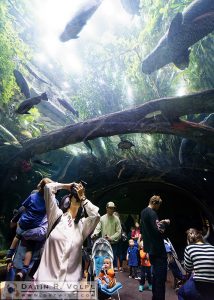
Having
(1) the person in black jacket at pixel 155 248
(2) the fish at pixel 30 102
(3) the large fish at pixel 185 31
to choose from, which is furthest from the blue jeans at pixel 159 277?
(2) the fish at pixel 30 102

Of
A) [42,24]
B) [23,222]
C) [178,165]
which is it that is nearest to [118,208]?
[178,165]

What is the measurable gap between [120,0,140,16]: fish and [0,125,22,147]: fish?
622cm

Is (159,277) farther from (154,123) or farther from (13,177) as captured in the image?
(13,177)

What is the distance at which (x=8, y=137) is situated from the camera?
32.4 ft

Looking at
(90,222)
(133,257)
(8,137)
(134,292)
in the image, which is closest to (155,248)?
(90,222)

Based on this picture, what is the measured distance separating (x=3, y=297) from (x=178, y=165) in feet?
31.3

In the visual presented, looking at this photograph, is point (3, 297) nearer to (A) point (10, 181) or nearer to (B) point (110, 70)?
(B) point (110, 70)

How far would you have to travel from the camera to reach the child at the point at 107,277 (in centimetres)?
448

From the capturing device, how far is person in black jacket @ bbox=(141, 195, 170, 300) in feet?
12.6

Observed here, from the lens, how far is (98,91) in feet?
29.9

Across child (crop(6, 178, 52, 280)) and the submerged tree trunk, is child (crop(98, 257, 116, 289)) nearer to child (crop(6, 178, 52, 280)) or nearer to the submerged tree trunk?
child (crop(6, 178, 52, 280))

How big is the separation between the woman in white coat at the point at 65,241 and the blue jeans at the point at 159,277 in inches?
75.8

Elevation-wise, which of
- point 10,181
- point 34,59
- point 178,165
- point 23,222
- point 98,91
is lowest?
point 23,222

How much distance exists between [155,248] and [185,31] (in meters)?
4.35
